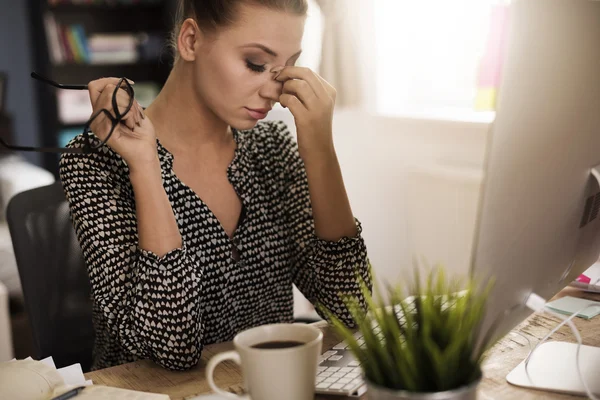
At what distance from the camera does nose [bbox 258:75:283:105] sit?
3.82 feet

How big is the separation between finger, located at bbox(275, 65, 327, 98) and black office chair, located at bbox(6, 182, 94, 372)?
458mm

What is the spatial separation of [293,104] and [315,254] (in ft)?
0.88

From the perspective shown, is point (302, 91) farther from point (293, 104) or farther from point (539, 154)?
point (539, 154)

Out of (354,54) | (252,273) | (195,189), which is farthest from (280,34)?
(354,54)

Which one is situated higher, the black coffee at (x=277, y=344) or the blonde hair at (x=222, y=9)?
the blonde hair at (x=222, y=9)

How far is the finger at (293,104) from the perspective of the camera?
1159 millimetres

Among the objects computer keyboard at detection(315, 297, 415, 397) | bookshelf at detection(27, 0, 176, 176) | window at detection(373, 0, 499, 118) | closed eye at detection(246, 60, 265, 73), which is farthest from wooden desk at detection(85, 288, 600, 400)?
bookshelf at detection(27, 0, 176, 176)

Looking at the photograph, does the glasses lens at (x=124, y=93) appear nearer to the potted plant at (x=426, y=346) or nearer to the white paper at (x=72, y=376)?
the white paper at (x=72, y=376)

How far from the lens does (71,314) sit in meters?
1.24

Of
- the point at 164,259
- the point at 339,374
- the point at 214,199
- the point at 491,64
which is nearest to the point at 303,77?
the point at 214,199

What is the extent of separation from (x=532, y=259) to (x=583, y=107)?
0.17 meters

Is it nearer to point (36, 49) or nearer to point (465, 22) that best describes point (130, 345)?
point (465, 22)

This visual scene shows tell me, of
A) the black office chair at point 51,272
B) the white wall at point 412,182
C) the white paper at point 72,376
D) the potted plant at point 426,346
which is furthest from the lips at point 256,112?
the white wall at point 412,182

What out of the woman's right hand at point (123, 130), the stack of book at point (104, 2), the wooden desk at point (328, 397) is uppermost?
the stack of book at point (104, 2)
